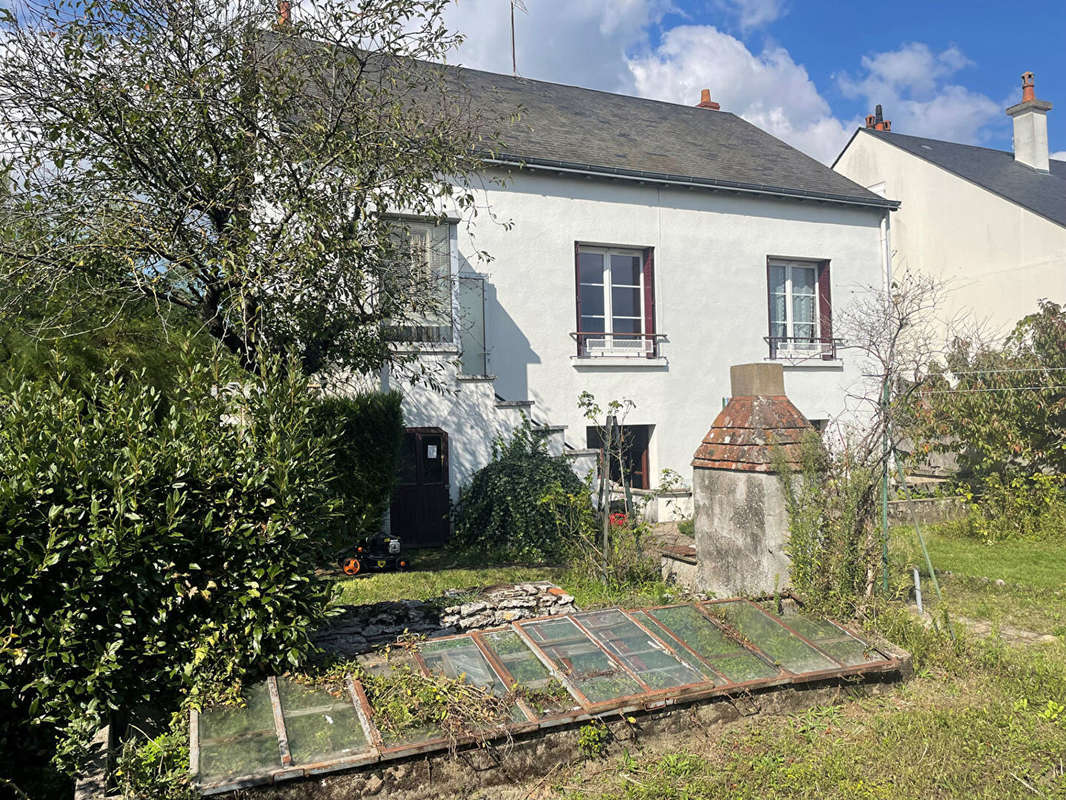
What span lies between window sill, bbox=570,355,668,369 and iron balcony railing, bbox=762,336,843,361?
2.64m

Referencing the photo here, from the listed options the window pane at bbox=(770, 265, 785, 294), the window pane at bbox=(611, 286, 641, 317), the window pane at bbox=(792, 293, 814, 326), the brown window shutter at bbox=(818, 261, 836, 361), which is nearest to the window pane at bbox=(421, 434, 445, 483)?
the window pane at bbox=(611, 286, 641, 317)

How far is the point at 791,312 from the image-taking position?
14773mm

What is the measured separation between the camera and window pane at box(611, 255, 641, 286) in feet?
43.8

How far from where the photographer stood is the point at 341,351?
7.56 m

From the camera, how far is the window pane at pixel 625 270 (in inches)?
525

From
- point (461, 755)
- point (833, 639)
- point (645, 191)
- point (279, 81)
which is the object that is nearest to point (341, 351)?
point (279, 81)

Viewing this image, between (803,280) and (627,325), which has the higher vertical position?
(803,280)

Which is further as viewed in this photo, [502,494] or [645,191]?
[645,191]

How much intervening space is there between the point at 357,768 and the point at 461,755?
517mm

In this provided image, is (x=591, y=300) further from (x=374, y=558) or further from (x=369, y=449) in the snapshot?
(x=374, y=558)

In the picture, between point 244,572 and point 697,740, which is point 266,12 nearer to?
point 244,572

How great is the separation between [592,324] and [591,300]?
0.44m

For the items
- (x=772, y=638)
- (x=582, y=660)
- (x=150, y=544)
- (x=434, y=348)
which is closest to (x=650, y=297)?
(x=434, y=348)

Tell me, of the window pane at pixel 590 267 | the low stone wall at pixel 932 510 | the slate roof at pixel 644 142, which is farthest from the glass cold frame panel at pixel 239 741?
the window pane at pixel 590 267
